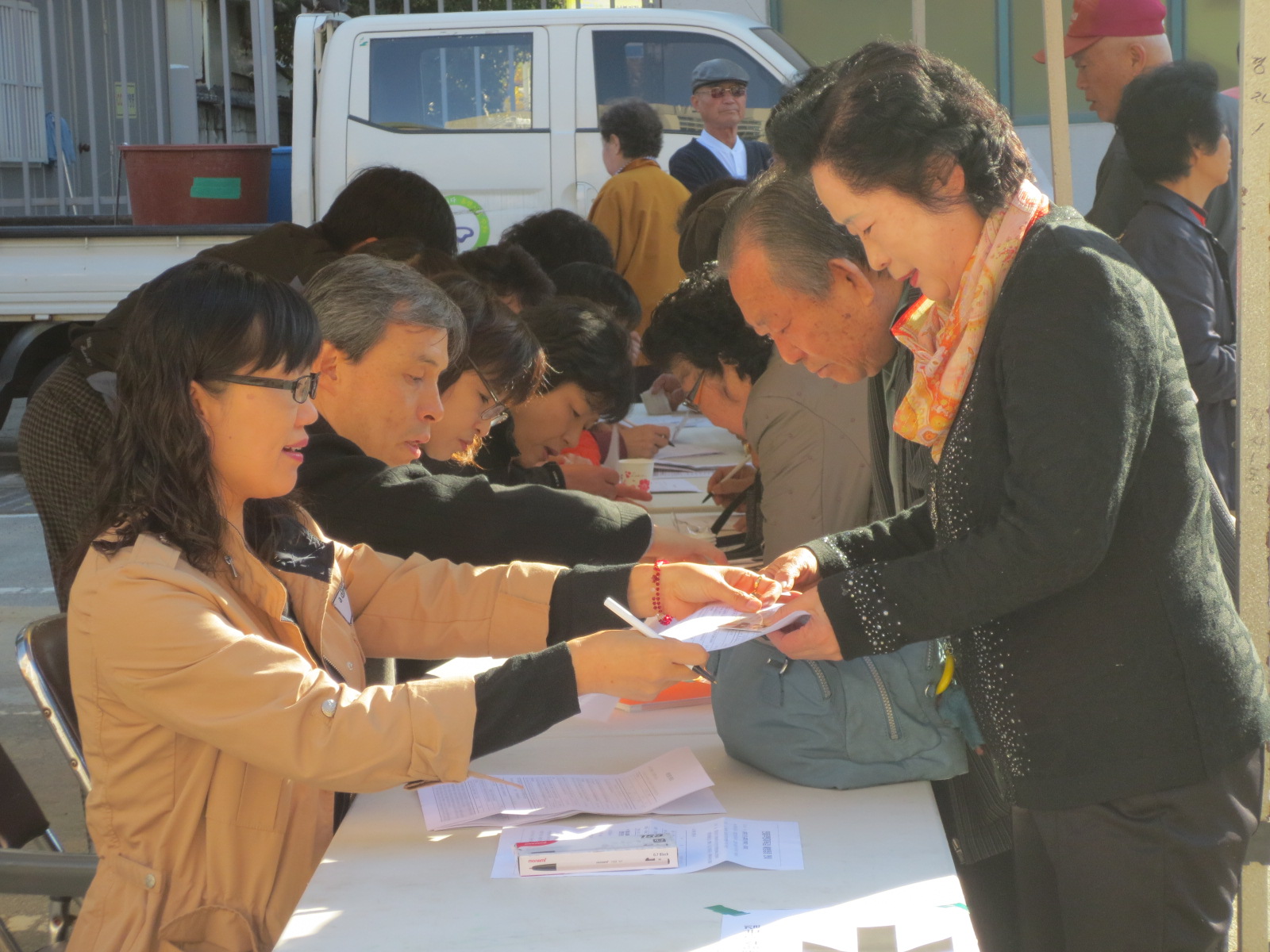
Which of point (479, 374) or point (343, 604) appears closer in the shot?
point (343, 604)

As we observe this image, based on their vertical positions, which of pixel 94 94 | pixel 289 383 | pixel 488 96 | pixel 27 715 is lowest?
pixel 27 715

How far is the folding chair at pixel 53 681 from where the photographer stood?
1993 millimetres

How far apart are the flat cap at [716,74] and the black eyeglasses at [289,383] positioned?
16.0ft

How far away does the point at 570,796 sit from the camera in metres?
1.78

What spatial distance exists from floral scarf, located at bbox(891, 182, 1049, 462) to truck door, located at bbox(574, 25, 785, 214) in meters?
5.33

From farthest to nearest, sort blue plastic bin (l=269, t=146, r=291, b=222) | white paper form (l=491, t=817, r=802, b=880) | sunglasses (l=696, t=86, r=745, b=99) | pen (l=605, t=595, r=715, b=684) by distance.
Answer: blue plastic bin (l=269, t=146, r=291, b=222), sunglasses (l=696, t=86, r=745, b=99), pen (l=605, t=595, r=715, b=684), white paper form (l=491, t=817, r=802, b=880)

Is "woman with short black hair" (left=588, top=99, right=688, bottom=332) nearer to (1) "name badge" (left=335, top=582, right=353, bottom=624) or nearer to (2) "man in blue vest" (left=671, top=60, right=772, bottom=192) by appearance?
(2) "man in blue vest" (left=671, top=60, right=772, bottom=192)

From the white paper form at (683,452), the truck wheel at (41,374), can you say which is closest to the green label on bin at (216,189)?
the truck wheel at (41,374)

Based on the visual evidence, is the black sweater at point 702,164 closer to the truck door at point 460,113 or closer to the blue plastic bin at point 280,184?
the truck door at point 460,113

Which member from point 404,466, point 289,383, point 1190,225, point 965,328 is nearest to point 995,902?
point 965,328

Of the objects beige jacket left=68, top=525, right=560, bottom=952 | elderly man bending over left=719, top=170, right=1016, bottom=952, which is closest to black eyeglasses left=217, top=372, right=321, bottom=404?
beige jacket left=68, top=525, right=560, bottom=952

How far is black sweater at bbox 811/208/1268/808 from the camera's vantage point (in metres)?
1.48

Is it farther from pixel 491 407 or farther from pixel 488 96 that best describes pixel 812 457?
pixel 488 96

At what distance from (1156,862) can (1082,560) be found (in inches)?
16.0
